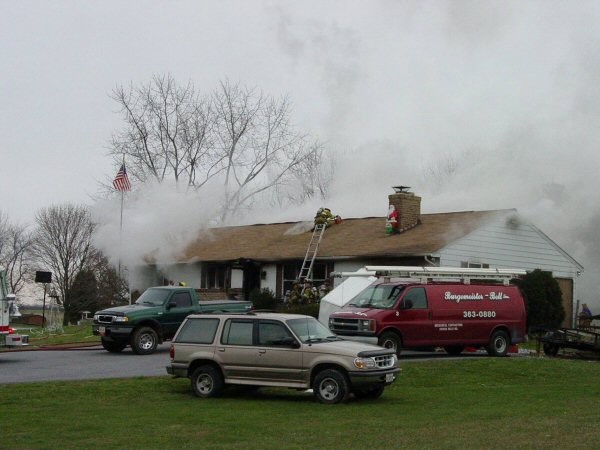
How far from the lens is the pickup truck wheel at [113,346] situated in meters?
24.9

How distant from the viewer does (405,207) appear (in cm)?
3434

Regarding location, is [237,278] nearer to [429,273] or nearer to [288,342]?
[429,273]

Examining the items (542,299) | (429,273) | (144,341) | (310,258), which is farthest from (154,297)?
(542,299)

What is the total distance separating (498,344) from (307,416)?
38.4ft

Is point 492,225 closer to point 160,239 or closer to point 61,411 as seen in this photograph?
point 160,239

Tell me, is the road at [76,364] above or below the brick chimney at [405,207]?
below

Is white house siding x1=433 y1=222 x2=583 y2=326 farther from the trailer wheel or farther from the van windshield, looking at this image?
the van windshield

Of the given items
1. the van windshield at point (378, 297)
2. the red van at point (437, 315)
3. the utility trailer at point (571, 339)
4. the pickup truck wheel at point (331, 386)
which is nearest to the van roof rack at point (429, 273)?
the red van at point (437, 315)

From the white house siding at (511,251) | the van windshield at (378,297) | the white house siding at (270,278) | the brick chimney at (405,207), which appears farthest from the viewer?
the white house siding at (270,278)

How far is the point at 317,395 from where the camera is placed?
49.2 feet

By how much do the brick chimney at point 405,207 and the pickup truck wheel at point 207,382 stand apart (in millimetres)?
19177

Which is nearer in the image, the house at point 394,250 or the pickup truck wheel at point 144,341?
the pickup truck wheel at point 144,341

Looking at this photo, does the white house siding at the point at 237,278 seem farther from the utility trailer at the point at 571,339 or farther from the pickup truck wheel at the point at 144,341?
the utility trailer at the point at 571,339

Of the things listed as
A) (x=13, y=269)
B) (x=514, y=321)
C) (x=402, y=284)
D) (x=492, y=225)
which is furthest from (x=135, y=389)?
(x=13, y=269)
